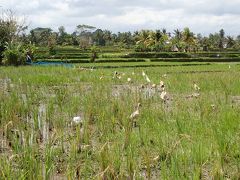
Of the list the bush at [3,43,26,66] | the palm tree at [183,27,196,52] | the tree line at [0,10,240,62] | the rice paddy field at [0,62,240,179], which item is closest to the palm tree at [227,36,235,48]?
the tree line at [0,10,240,62]

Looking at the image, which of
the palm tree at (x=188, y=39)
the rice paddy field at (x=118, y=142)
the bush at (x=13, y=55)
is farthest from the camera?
the palm tree at (x=188, y=39)

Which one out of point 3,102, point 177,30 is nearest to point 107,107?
point 3,102

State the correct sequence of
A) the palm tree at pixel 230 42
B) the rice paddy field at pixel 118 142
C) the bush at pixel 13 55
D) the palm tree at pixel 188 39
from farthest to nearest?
the palm tree at pixel 230 42
the palm tree at pixel 188 39
the bush at pixel 13 55
the rice paddy field at pixel 118 142

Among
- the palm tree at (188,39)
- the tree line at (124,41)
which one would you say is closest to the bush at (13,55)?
the tree line at (124,41)

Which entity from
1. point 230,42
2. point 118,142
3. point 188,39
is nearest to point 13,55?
point 118,142

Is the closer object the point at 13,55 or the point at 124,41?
the point at 13,55

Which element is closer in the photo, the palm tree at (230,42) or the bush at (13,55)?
the bush at (13,55)

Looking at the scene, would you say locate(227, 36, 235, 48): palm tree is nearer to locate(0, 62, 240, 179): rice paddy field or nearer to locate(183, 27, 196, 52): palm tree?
locate(183, 27, 196, 52): palm tree

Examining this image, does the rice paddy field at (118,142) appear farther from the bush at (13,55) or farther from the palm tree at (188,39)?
the palm tree at (188,39)

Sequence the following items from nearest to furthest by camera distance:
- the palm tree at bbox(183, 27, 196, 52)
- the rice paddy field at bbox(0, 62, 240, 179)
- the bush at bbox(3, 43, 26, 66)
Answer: the rice paddy field at bbox(0, 62, 240, 179)
the bush at bbox(3, 43, 26, 66)
the palm tree at bbox(183, 27, 196, 52)

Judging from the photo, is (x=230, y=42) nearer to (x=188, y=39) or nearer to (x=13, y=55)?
(x=188, y=39)

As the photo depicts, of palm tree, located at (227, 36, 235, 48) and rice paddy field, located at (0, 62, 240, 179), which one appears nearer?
rice paddy field, located at (0, 62, 240, 179)

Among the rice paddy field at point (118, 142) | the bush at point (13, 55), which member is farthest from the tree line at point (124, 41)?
the rice paddy field at point (118, 142)

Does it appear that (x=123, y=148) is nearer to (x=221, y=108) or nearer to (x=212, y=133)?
(x=212, y=133)
